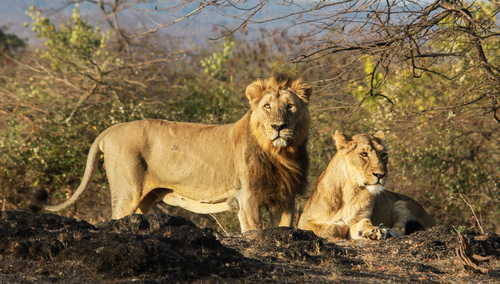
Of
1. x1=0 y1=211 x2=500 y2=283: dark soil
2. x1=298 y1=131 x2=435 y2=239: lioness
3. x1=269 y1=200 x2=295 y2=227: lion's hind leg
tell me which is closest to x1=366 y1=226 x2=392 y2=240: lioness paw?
x1=298 y1=131 x2=435 y2=239: lioness

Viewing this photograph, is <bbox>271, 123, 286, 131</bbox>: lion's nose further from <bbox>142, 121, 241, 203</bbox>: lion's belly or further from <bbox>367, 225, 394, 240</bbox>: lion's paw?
<bbox>367, 225, 394, 240</bbox>: lion's paw

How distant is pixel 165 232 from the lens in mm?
3996

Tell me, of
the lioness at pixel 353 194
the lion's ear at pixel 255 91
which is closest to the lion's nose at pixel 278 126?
the lion's ear at pixel 255 91

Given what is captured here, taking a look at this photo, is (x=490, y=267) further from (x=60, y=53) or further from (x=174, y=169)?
(x=60, y=53)

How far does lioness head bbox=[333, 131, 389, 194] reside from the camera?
520 centimetres

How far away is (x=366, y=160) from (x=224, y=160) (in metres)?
1.60

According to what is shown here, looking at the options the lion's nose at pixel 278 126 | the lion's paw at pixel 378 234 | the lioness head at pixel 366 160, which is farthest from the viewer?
the lion's nose at pixel 278 126

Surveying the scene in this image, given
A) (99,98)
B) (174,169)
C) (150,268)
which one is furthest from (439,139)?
(150,268)

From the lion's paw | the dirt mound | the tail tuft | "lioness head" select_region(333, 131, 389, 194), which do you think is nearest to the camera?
the dirt mound

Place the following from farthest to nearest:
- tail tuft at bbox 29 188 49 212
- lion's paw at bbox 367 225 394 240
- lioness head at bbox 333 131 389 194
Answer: tail tuft at bbox 29 188 49 212 → lioness head at bbox 333 131 389 194 → lion's paw at bbox 367 225 394 240

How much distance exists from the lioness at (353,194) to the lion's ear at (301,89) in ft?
1.83

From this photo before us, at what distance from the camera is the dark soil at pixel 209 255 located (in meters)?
3.17

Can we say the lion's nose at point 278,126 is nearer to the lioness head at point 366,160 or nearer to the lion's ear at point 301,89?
the lion's ear at point 301,89

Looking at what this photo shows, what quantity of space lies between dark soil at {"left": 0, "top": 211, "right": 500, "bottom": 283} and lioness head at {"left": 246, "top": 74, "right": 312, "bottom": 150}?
116cm
